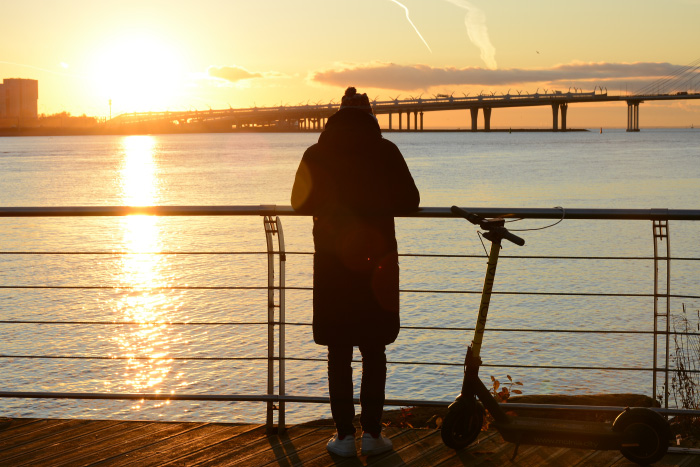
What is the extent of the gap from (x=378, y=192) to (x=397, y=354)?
982 cm

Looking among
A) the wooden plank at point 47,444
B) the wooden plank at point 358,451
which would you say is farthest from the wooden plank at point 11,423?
the wooden plank at point 358,451

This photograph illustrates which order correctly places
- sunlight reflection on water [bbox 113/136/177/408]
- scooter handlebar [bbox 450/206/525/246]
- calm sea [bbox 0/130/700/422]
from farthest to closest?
sunlight reflection on water [bbox 113/136/177/408] → calm sea [bbox 0/130/700/422] → scooter handlebar [bbox 450/206/525/246]

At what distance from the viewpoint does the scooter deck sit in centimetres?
403

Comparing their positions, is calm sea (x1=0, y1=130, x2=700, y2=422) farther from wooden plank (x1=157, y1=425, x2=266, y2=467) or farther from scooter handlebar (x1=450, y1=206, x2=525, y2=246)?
scooter handlebar (x1=450, y1=206, x2=525, y2=246)

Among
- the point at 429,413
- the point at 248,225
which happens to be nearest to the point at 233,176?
the point at 248,225

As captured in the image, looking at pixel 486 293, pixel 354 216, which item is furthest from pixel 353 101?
pixel 486 293

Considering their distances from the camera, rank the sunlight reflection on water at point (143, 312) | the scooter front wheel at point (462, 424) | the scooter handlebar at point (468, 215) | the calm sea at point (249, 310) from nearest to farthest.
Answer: the scooter handlebar at point (468, 215) < the scooter front wheel at point (462, 424) < the calm sea at point (249, 310) < the sunlight reflection on water at point (143, 312)

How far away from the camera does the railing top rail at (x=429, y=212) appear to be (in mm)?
4289

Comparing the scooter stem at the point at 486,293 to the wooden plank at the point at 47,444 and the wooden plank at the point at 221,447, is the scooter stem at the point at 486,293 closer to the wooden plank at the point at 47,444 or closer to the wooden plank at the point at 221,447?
the wooden plank at the point at 221,447

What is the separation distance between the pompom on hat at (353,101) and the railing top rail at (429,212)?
577mm

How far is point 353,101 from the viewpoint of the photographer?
3.98 m

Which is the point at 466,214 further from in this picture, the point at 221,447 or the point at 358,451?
the point at 221,447

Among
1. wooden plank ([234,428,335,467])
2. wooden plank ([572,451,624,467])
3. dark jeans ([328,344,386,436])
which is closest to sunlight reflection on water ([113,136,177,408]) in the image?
wooden plank ([234,428,335,467])

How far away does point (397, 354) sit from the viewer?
13.6 m
